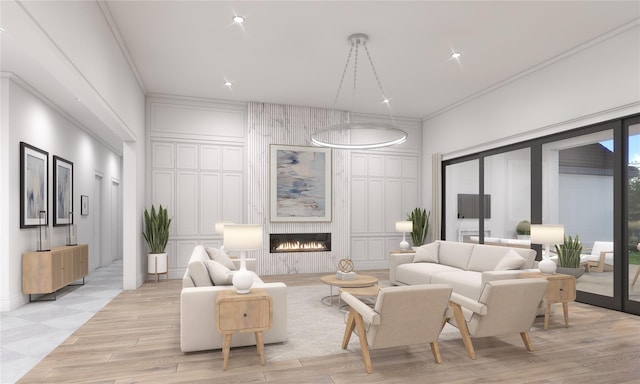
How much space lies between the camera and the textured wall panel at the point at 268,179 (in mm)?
7570

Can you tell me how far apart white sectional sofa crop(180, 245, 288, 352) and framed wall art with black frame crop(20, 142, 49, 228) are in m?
3.15

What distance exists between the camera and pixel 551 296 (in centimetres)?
408

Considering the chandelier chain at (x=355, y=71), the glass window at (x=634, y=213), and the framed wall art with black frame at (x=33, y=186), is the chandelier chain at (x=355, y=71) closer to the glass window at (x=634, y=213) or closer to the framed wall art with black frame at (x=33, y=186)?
the glass window at (x=634, y=213)

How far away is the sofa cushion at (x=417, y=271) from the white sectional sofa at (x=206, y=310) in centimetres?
259

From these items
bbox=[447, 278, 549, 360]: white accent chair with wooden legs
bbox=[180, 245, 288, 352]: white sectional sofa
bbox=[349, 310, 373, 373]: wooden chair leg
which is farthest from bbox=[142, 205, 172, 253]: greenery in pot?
bbox=[447, 278, 549, 360]: white accent chair with wooden legs

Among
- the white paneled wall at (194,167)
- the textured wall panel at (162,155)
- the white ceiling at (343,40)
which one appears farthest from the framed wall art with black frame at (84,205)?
the white ceiling at (343,40)

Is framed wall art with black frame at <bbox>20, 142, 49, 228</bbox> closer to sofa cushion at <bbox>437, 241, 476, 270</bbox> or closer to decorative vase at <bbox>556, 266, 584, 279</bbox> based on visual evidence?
sofa cushion at <bbox>437, 241, 476, 270</bbox>

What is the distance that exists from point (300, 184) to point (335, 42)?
3.43 m

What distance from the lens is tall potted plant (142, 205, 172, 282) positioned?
662cm

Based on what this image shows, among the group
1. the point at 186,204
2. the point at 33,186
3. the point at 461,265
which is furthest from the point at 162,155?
the point at 461,265

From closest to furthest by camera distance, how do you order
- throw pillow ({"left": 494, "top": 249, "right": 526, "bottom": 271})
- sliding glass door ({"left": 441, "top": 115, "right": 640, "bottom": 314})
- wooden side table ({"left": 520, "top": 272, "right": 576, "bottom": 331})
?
1. wooden side table ({"left": 520, "top": 272, "right": 576, "bottom": 331})
2. throw pillow ({"left": 494, "top": 249, "right": 526, "bottom": 271})
3. sliding glass door ({"left": 441, "top": 115, "right": 640, "bottom": 314})

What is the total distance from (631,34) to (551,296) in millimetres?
3255

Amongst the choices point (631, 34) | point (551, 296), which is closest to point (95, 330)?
point (551, 296)

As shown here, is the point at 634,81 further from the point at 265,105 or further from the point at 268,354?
the point at 265,105
